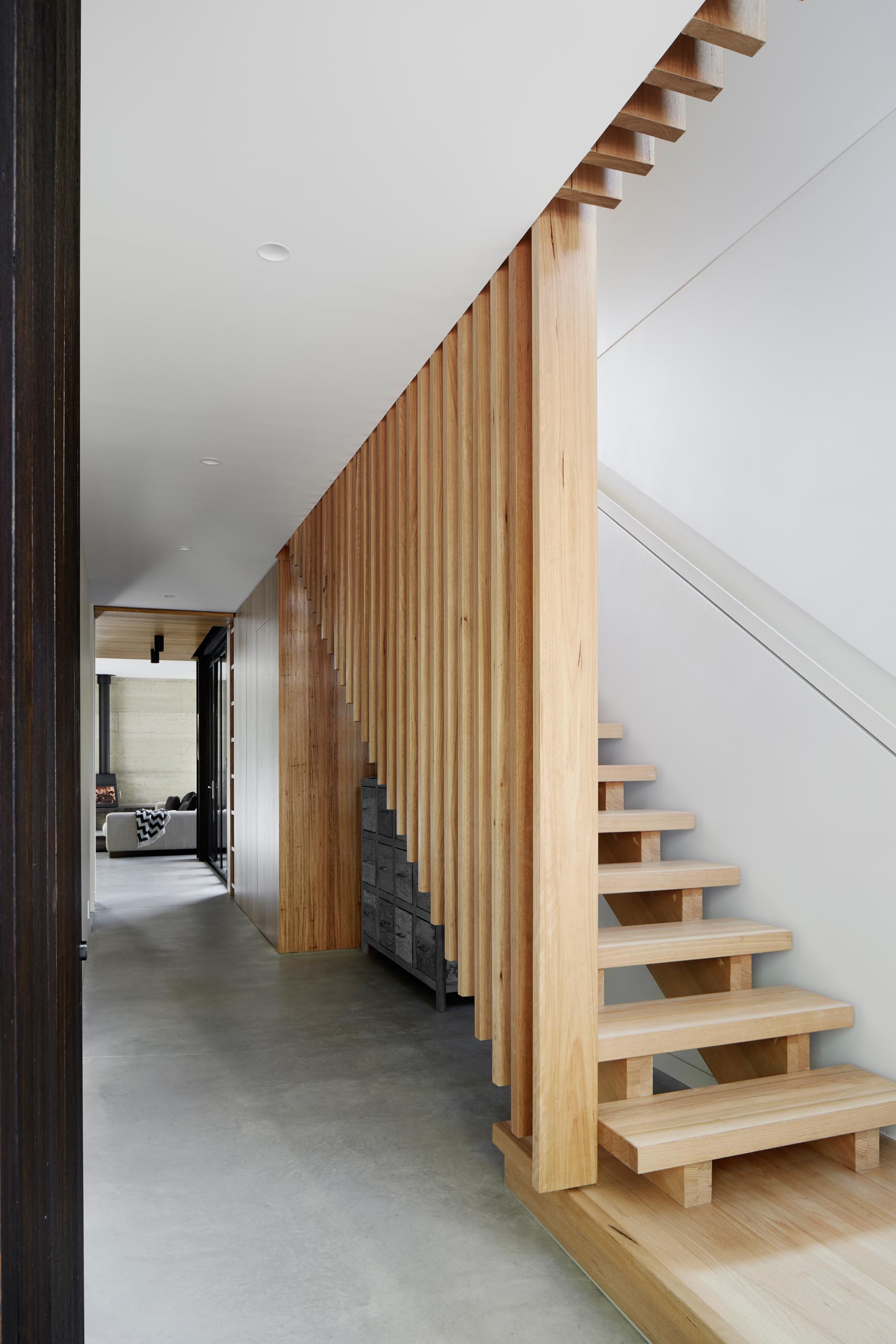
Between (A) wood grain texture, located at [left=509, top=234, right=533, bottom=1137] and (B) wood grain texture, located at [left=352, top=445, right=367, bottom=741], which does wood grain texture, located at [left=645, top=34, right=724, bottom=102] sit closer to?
(A) wood grain texture, located at [left=509, top=234, right=533, bottom=1137]

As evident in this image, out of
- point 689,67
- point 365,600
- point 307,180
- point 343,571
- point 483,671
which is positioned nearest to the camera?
point 689,67

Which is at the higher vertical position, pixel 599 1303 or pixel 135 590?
pixel 135 590

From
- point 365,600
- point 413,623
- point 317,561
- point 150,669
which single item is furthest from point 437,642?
point 150,669

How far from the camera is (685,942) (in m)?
2.62

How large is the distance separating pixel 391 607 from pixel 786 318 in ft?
5.28

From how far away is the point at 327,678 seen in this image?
574 centimetres

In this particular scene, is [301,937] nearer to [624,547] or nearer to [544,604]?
[624,547]

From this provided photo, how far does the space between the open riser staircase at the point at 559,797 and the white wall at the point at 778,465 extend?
0.78 feet

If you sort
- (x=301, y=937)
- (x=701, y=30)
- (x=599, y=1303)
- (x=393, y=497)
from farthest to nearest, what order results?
1. (x=301, y=937)
2. (x=393, y=497)
3. (x=599, y=1303)
4. (x=701, y=30)

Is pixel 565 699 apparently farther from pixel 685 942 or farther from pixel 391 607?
pixel 391 607

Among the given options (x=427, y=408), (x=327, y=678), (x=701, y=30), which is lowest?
(x=327, y=678)

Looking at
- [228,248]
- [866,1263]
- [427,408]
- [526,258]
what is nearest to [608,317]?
[427,408]

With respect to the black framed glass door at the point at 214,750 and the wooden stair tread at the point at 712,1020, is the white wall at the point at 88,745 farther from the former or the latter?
the wooden stair tread at the point at 712,1020

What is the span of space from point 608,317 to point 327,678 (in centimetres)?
275
